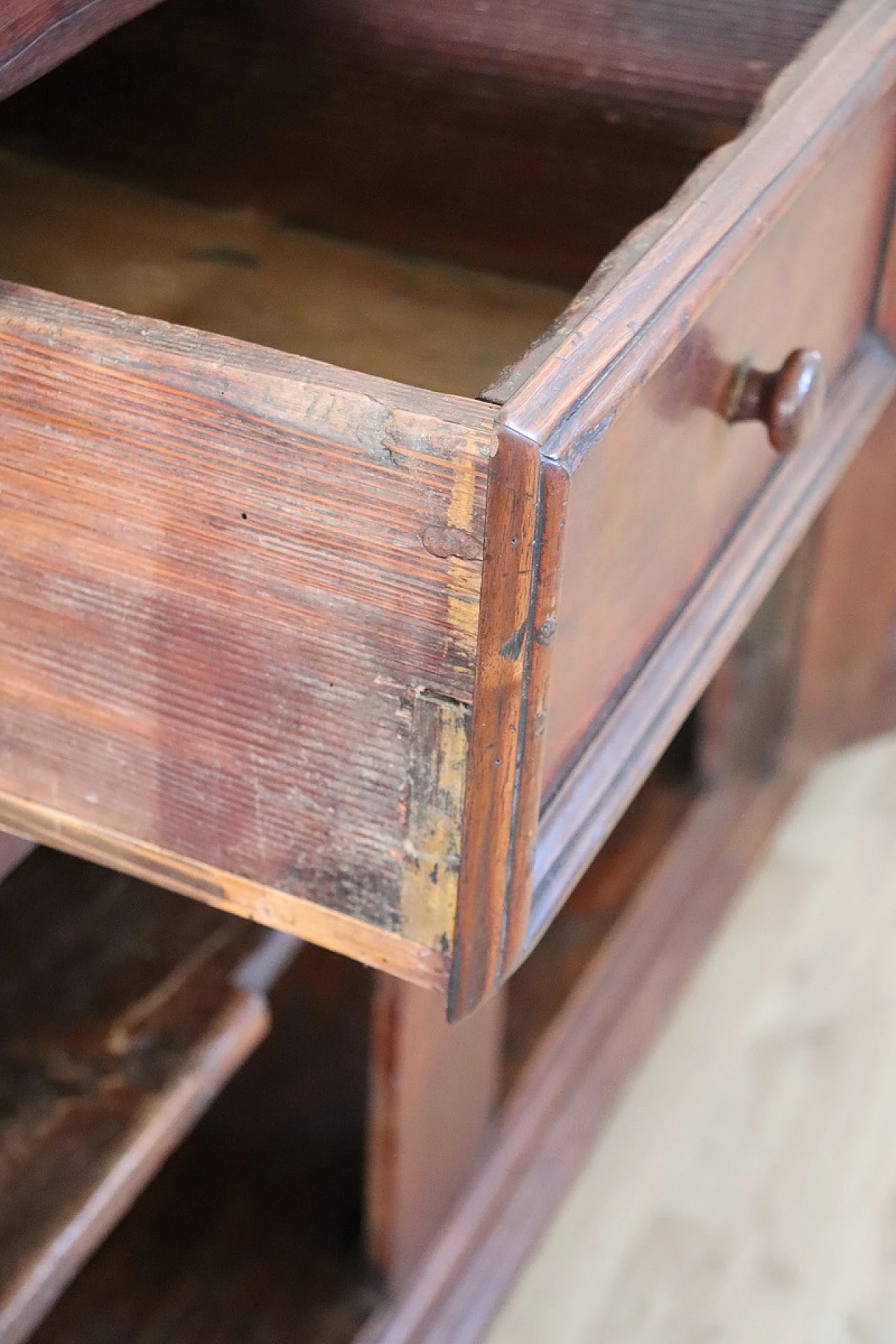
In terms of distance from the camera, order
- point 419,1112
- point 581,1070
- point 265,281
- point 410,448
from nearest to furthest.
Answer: point 410,448 → point 265,281 → point 419,1112 → point 581,1070

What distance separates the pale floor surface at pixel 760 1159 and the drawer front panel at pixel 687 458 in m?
0.60

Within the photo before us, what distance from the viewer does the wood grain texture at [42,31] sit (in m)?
0.40

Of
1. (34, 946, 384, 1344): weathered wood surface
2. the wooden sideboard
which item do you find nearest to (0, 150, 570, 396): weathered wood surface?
the wooden sideboard

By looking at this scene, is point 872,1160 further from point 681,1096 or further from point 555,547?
point 555,547

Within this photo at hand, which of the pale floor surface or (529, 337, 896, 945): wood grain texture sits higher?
(529, 337, 896, 945): wood grain texture

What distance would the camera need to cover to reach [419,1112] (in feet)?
2.55

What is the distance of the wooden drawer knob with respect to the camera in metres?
0.51

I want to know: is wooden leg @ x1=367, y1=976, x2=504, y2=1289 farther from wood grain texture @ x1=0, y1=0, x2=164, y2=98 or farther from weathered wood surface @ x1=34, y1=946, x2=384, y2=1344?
wood grain texture @ x1=0, y1=0, x2=164, y2=98

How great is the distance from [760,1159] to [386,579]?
0.82m

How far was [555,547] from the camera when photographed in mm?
375

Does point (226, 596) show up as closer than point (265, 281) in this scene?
Yes

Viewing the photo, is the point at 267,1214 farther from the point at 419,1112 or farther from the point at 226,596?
the point at 226,596

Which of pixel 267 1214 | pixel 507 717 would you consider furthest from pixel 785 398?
pixel 267 1214

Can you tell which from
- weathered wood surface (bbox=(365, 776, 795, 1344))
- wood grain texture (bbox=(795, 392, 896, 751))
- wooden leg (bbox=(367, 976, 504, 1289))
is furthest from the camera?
wood grain texture (bbox=(795, 392, 896, 751))
